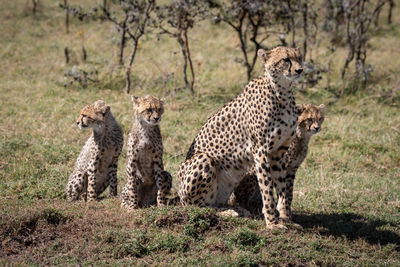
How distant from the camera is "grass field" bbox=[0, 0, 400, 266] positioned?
171 inches

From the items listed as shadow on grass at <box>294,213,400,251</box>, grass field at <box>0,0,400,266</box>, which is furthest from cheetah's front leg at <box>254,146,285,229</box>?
shadow on grass at <box>294,213,400,251</box>

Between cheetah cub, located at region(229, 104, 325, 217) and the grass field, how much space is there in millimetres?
545

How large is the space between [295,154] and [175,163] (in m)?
2.47

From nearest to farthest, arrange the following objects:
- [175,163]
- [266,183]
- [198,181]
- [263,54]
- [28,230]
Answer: [28,230]
[263,54]
[266,183]
[198,181]
[175,163]

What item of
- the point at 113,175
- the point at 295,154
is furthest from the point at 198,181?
the point at 113,175

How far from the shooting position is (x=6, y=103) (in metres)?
9.34

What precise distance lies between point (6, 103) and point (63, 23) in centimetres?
686

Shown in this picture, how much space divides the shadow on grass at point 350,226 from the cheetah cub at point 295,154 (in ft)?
1.27

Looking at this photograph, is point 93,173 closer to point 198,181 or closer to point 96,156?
point 96,156

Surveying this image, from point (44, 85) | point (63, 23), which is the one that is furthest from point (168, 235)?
point (63, 23)

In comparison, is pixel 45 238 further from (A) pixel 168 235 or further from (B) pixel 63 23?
(B) pixel 63 23

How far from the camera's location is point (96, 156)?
590 cm

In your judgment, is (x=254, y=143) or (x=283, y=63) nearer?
(x=283, y=63)

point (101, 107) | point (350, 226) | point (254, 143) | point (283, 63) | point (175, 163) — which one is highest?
point (283, 63)
